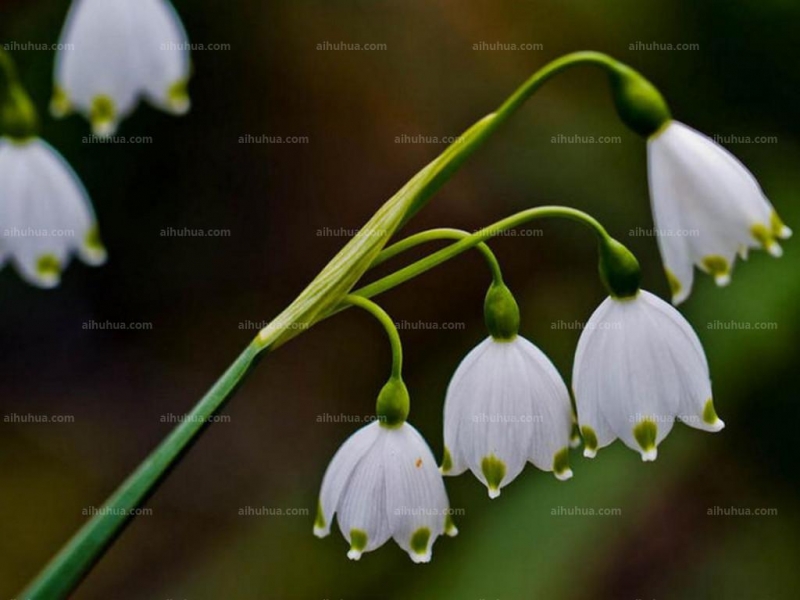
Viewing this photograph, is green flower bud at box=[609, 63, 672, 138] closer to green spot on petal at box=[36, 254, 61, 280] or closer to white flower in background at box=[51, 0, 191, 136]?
white flower in background at box=[51, 0, 191, 136]

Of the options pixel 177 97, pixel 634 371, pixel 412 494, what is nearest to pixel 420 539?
pixel 412 494

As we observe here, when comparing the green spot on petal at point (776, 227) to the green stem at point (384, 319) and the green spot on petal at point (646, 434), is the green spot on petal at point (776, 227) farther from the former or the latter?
the green stem at point (384, 319)

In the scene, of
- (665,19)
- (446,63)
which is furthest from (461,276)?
(665,19)

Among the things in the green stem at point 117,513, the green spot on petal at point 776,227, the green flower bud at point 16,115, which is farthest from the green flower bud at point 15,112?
the green spot on petal at point 776,227

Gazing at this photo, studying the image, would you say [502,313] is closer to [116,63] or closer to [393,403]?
[393,403]

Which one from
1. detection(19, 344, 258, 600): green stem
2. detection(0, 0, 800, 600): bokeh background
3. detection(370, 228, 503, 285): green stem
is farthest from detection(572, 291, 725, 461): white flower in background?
detection(0, 0, 800, 600): bokeh background

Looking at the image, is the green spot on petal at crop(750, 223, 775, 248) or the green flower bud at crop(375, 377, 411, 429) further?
the green flower bud at crop(375, 377, 411, 429)

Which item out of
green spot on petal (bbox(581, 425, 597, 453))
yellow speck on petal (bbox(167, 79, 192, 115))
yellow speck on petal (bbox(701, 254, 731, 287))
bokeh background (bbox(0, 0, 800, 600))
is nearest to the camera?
yellow speck on petal (bbox(167, 79, 192, 115))
